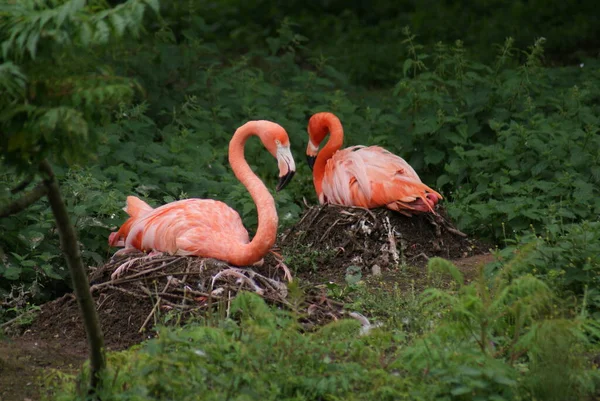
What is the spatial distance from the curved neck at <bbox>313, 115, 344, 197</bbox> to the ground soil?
469 mm

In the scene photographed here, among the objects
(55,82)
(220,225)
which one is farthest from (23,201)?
(220,225)

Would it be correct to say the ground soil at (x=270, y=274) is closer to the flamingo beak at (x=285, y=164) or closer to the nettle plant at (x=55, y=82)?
the flamingo beak at (x=285, y=164)

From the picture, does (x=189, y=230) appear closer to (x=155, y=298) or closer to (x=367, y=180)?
(x=155, y=298)

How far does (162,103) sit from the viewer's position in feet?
33.2

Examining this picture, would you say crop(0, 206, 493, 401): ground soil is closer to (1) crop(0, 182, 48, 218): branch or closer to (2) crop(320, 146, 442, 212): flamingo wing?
(2) crop(320, 146, 442, 212): flamingo wing

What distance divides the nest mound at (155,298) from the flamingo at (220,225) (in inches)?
4.0

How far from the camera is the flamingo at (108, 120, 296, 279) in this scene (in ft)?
20.7

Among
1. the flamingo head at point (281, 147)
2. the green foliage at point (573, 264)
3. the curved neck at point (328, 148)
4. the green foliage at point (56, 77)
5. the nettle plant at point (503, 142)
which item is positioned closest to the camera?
the green foliage at point (56, 77)

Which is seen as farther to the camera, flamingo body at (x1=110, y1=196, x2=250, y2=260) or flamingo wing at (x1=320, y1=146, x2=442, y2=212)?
flamingo wing at (x1=320, y1=146, x2=442, y2=212)

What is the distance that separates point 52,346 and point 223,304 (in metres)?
1.15

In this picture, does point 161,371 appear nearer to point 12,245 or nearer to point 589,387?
point 589,387

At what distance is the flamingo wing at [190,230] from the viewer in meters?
6.39

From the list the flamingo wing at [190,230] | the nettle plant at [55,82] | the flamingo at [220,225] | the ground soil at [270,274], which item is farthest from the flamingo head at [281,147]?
the nettle plant at [55,82]

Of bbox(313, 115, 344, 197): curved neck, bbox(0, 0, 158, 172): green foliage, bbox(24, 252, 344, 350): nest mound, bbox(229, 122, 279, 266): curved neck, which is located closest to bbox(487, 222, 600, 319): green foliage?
bbox(24, 252, 344, 350): nest mound
